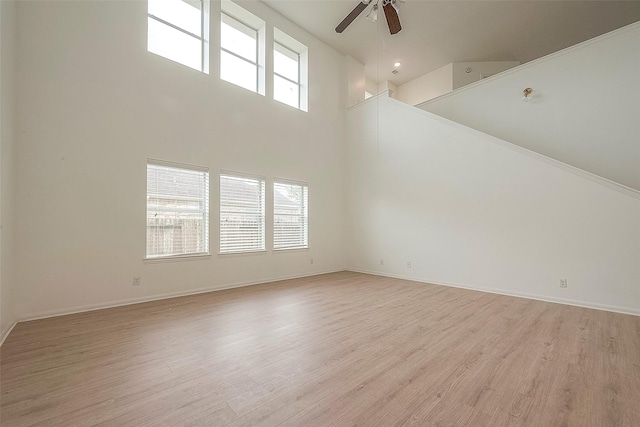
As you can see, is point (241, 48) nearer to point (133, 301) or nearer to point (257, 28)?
point (257, 28)

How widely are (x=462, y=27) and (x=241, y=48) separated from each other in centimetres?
529

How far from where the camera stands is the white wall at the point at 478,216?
384 cm

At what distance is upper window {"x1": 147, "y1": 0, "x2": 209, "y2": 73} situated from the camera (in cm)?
451

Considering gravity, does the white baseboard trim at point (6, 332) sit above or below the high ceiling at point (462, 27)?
below

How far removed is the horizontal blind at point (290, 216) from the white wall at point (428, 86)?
17.7 feet

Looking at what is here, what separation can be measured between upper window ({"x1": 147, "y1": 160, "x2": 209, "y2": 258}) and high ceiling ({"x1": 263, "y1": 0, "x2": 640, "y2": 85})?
424 centimetres

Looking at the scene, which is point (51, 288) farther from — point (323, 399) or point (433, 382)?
point (433, 382)

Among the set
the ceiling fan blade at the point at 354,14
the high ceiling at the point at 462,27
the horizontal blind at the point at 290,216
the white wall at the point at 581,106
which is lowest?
the horizontal blind at the point at 290,216

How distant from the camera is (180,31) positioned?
4816 mm

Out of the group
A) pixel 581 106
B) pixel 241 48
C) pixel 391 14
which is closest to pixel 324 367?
pixel 391 14

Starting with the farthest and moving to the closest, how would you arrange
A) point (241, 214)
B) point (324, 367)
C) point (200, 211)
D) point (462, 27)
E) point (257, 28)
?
point (462, 27) < point (257, 28) < point (241, 214) < point (200, 211) < point (324, 367)

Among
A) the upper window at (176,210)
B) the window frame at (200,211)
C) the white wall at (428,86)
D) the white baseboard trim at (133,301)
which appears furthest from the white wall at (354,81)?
the white baseboard trim at (133,301)

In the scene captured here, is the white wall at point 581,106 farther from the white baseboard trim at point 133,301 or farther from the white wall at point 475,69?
the white baseboard trim at point 133,301

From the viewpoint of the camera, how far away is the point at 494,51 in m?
7.44
